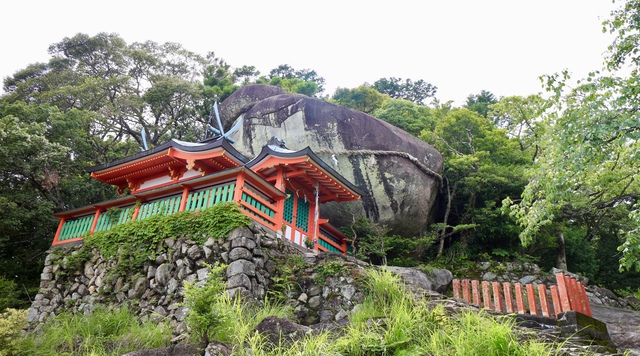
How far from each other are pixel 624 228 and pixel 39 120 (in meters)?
23.3

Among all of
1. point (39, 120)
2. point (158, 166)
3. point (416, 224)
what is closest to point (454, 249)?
point (416, 224)

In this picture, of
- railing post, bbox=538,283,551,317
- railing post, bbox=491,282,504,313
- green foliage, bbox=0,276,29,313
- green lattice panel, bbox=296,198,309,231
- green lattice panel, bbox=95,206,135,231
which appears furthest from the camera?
green lattice panel, bbox=296,198,309,231

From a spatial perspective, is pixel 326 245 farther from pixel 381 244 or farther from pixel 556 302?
pixel 556 302

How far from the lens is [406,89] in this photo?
37062 mm

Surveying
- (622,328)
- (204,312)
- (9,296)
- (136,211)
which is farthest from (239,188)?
(622,328)

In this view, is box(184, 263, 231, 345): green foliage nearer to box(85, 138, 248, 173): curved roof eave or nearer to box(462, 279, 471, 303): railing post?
box(462, 279, 471, 303): railing post

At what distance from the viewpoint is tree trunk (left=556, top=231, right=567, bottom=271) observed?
1681 centimetres

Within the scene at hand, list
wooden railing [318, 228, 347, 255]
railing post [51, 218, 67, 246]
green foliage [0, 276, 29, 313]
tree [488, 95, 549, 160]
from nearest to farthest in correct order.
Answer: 1. green foliage [0, 276, 29, 313]
2. railing post [51, 218, 67, 246]
3. wooden railing [318, 228, 347, 255]
4. tree [488, 95, 549, 160]

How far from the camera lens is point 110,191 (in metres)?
17.4

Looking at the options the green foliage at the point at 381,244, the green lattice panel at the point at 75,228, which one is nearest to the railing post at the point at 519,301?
the green foliage at the point at 381,244

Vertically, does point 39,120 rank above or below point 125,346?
above

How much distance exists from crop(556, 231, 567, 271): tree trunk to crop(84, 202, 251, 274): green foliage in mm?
13259

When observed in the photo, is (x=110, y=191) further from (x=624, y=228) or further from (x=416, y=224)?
(x=624, y=228)

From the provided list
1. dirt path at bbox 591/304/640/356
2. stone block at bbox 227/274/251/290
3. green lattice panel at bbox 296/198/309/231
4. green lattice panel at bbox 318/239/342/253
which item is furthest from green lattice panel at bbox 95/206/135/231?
dirt path at bbox 591/304/640/356
